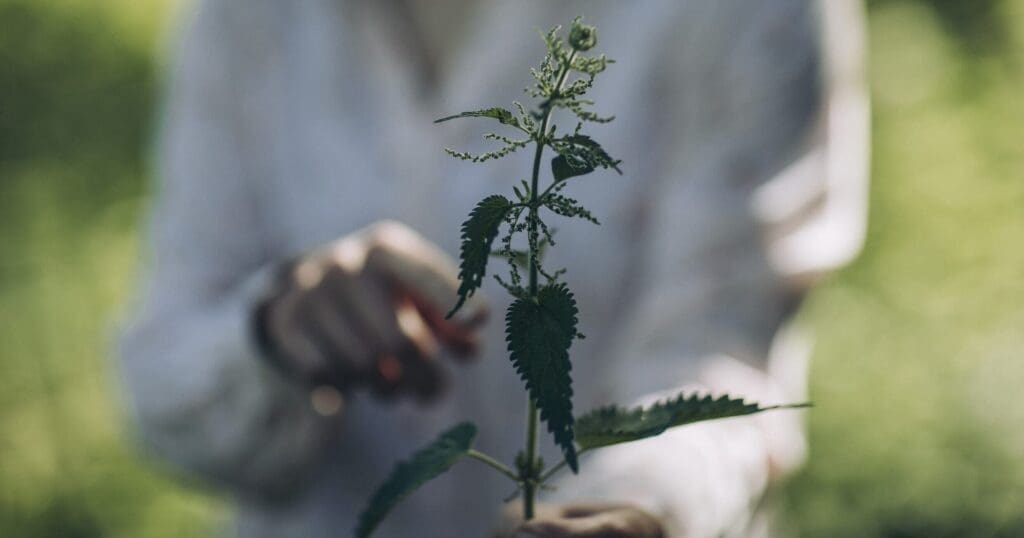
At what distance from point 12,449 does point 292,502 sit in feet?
7.28

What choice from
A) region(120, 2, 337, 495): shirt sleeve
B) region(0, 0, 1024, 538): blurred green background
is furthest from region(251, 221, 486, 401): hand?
region(0, 0, 1024, 538): blurred green background

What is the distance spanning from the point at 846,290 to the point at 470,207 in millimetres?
2527

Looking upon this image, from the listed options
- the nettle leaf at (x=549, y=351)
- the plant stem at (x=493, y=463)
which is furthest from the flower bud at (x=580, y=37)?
the plant stem at (x=493, y=463)

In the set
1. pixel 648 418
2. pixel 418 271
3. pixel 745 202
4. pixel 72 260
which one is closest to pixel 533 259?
pixel 648 418

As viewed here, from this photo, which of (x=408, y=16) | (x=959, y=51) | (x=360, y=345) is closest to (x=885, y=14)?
(x=959, y=51)

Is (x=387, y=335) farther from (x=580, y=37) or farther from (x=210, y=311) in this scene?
(x=580, y=37)

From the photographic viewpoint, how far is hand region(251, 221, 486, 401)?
1.10 meters

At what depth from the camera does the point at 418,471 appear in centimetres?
74

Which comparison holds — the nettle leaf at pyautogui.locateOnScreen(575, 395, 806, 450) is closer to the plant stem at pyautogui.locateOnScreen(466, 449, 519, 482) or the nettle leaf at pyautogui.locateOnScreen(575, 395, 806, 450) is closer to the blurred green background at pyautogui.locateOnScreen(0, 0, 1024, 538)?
the plant stem at pyautogui.locateOnScreen(466, 449, 519, 482)

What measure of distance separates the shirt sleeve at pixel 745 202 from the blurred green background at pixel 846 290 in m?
1.73

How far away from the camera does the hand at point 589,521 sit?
734 mm

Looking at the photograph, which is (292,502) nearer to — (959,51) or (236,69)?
(236,69)

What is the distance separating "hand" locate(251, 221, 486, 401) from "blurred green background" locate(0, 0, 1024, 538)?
1.92 m

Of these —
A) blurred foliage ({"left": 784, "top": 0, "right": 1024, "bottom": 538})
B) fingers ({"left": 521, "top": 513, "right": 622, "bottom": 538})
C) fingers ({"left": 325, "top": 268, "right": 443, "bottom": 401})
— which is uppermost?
blurred foliage ({"left": 784, "top": 0, "right": 1024, "bottom": 538})
